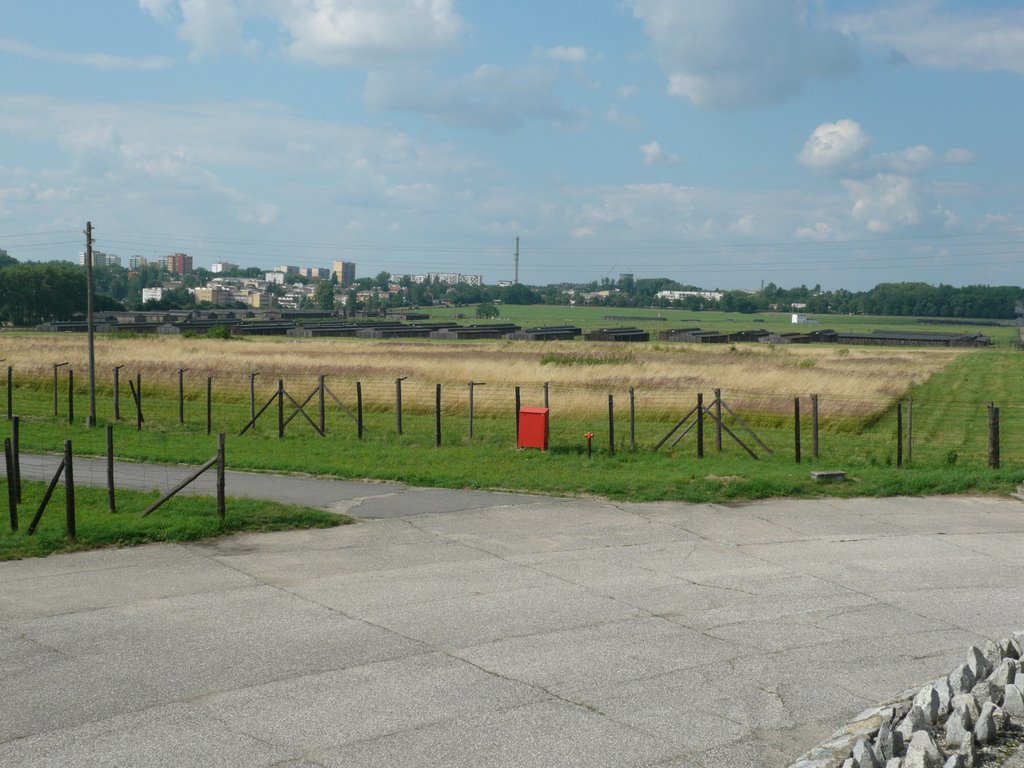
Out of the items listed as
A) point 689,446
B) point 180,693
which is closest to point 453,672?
point 180,693

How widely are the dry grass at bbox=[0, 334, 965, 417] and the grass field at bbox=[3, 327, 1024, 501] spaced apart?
0.18m

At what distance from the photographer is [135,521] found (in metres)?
15.8

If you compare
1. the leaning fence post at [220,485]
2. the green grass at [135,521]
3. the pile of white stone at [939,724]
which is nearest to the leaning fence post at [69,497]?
the green grass at [135,521]

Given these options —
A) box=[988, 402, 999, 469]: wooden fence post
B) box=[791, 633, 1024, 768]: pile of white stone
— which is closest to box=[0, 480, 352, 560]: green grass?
box=[791, 633, 1024, 768]: pile of white stone

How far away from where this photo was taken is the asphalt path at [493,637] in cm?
Result: 813

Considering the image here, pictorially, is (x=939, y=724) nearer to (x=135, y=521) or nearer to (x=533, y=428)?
(x=135, y=521)

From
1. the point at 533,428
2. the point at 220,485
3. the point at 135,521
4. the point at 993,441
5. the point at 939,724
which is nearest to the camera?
the point at 939,724

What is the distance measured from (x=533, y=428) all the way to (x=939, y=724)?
697 inches

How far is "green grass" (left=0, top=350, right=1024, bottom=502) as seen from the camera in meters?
20.1

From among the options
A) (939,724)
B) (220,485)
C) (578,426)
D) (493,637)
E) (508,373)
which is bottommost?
(493,637)

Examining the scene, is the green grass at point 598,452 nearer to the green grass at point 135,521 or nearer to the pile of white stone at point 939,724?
the green grass at point 135,521

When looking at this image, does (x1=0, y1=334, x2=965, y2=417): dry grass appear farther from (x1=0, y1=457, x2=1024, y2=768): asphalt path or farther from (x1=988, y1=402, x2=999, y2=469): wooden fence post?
(x1=0, y1=457, x2=1024, y2=768): asphalt path

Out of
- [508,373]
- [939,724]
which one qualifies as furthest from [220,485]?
[508,373]

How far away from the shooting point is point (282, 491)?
64.8 ft
